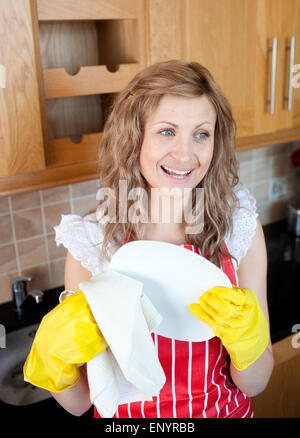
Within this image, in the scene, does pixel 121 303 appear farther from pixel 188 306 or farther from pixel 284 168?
pixel 284 168

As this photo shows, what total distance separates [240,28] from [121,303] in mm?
937

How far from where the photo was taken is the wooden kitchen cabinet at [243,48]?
1171mm

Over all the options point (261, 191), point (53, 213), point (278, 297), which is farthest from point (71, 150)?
point (261, 191)

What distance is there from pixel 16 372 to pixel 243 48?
1244 mm

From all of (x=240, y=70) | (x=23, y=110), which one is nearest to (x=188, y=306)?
(x=23, y=110)

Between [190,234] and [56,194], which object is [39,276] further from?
[190,234]

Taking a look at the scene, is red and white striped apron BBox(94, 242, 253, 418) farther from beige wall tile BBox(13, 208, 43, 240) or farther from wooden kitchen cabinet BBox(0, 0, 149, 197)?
beige wall tile BBox(13, 208, 43, 240)

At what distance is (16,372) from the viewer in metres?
1.43

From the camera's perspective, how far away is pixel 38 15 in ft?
3.24

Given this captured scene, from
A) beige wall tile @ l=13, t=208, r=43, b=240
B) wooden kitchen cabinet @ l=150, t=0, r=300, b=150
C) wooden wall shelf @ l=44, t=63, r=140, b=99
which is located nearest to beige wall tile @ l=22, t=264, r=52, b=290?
beige wall tile @ l=13, t=208, r=43, b=240

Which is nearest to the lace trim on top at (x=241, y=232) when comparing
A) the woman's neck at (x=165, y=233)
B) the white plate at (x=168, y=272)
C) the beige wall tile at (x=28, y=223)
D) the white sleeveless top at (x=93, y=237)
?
the white sleeveless top at (x=93, y=237)

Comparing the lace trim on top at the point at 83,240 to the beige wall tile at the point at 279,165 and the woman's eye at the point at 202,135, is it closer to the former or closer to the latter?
the woman's eye at the point at 202,135

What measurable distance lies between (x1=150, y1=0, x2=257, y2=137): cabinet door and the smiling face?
279 mm

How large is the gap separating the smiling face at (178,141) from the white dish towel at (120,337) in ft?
0.86
